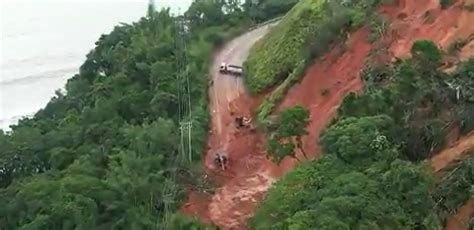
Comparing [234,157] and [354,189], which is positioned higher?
[234,157]

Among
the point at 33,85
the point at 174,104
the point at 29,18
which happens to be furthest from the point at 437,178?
the point at 29,18

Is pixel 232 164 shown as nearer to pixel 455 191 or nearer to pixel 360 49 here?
pixel 360 49

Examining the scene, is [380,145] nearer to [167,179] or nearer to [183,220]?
[183,220]

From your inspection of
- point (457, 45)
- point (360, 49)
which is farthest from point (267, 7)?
point (457, 45)

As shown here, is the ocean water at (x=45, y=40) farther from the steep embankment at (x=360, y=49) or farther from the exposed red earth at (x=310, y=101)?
the steep embankment at (x=360, y=49)

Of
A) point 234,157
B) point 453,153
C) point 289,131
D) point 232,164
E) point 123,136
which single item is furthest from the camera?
point 123,136

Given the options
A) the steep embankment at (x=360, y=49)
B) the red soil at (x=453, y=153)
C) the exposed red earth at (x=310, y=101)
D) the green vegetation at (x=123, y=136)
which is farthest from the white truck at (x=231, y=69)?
the red soil at (x=453, y=153)
